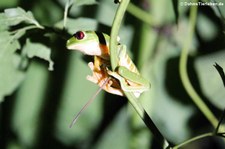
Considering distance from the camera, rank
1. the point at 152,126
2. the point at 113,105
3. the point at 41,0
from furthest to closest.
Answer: the point at 113,105
the point at 41,0
the point at 152,126

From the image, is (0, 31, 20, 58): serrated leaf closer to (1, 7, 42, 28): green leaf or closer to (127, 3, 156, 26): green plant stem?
(1, 7, 42, 28): green leaf

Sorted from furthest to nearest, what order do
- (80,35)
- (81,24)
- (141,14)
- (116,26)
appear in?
(141,14)
(81,24)
(80,35)
(116,26)

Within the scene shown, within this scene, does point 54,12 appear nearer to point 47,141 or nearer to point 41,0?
point 41,0

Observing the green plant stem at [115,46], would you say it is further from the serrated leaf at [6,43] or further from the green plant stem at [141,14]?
the green plant stem at [141,14]

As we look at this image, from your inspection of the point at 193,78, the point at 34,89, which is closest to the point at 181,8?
the point at 193,78

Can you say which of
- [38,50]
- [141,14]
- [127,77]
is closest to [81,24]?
[38,50]

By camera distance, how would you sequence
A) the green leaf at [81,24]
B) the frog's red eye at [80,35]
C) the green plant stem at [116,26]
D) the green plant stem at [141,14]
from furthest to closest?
the green plant stem at [141,14] → the green leaf at [81,24] → the frog's red eye at [80,35] → the green plant stem at [116,26]

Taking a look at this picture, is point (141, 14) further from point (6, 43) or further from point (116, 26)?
point (116, 26)

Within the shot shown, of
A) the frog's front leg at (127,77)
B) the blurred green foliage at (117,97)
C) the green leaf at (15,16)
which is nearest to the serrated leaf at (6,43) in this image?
the green leaf at (15,16)
